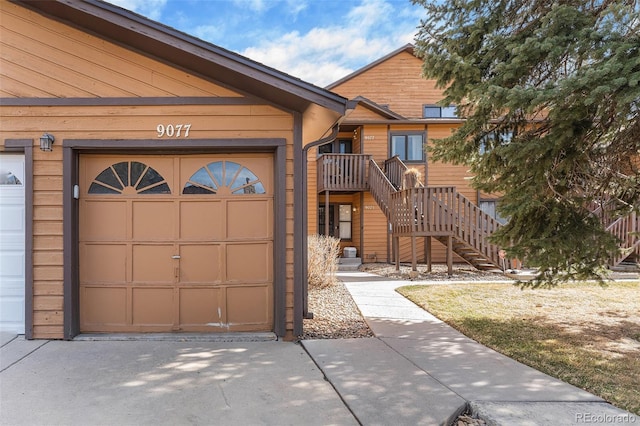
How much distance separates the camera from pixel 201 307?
5.17 meters

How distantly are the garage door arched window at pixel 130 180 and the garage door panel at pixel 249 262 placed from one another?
1197 millimetres

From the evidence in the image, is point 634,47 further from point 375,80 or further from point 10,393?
point 375,80

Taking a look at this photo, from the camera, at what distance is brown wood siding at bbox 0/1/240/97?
4988mm

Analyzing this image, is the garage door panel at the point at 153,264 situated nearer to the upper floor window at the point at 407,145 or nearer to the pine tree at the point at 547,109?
the pine tree at the point at 547,109

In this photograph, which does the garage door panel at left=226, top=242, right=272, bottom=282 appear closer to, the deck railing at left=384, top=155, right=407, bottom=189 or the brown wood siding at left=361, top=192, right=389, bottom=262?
the deck railing at left=384, top=155, right=407, bottom=189

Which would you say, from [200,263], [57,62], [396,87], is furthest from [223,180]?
[396,87]

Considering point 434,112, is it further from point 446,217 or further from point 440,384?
point 440,384

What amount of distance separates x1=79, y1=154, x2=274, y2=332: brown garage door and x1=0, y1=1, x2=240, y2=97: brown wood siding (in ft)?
2.92

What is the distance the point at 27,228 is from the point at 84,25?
2659 mm

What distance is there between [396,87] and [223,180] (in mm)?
13323

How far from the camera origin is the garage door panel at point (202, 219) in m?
5.19

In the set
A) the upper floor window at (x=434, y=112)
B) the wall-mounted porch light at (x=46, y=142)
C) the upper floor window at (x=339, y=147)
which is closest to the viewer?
the wall-mounted porch light at (x=46, y=142)

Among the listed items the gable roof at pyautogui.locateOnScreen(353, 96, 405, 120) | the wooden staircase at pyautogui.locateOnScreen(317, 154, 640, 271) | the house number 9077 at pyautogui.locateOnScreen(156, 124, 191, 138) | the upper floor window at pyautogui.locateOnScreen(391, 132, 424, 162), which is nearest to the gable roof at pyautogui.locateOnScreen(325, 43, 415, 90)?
the gable roof at pyautogui.locateOnScreen(353, 96, 405, 120)

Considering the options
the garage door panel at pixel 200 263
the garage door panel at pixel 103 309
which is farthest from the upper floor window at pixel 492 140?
the garage door panel at pixel 103 309
